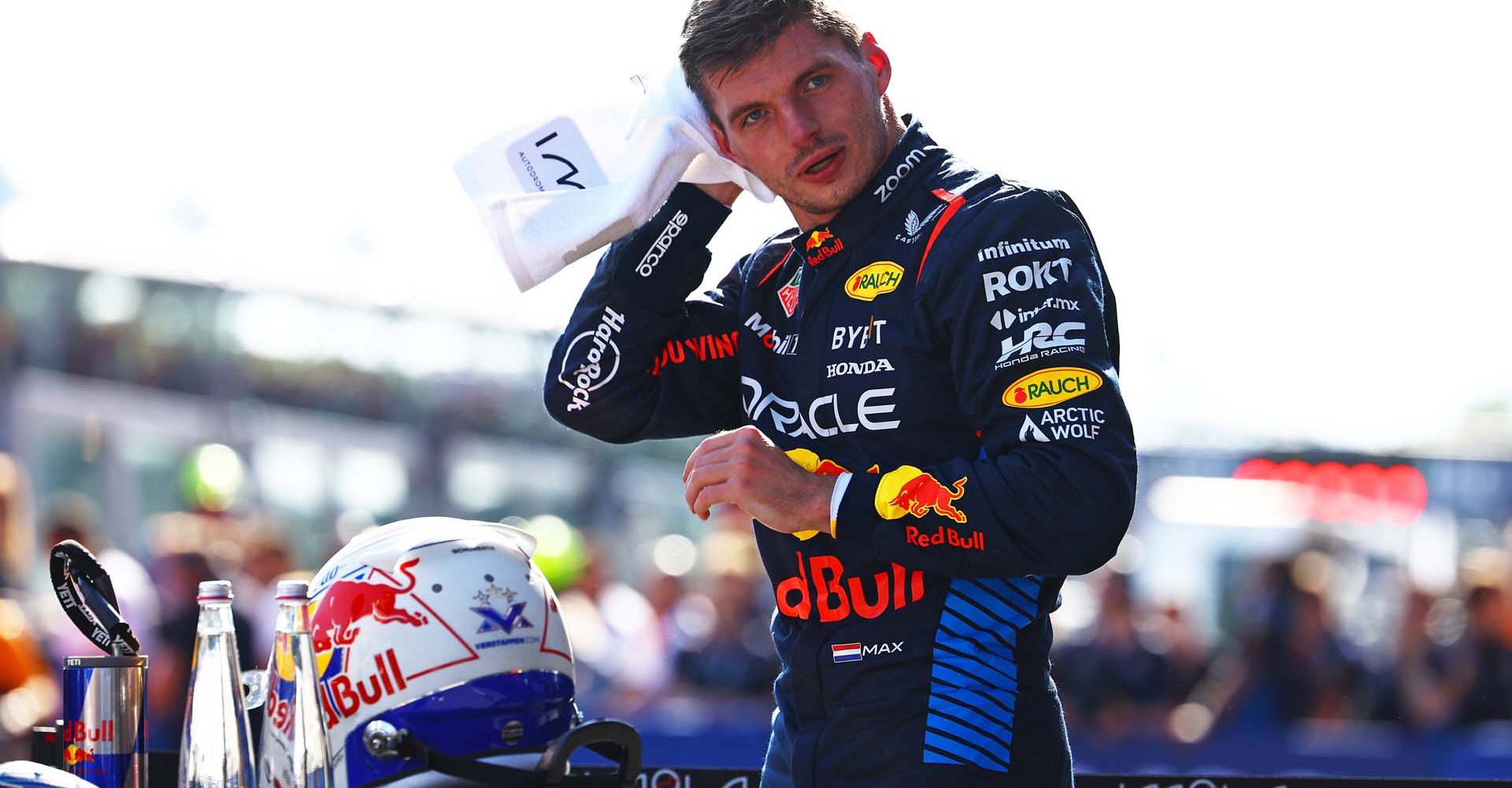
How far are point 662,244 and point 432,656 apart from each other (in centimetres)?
71

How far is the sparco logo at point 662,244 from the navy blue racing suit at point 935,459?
11 millimetres

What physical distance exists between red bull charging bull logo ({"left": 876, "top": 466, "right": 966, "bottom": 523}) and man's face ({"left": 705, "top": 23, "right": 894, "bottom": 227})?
1.45ft

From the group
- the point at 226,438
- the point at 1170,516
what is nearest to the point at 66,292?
the point at 226,438

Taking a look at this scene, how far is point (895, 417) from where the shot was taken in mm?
2059

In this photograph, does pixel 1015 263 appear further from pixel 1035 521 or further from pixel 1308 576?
pixel 1308 576

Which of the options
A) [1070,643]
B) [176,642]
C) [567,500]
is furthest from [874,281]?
[567,500]

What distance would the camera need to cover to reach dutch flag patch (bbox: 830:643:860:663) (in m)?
2.05

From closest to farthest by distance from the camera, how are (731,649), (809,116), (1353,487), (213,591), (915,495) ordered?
1. (213,591)
2. (915,495)
3. (809,116)
4. (731,649)
5. (1353,487)

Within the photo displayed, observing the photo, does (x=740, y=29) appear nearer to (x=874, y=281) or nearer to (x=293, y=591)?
(x=874, y=281)

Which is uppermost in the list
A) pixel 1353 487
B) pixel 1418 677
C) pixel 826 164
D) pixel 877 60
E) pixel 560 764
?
pixel 877 60

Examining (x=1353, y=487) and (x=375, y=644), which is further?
(x=1353, y=487)

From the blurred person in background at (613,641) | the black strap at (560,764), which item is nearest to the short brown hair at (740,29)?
the black strap at (560,764)

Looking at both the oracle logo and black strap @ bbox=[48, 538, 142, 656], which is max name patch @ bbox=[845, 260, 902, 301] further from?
the oracle logo

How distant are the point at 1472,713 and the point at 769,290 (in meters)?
5.63
